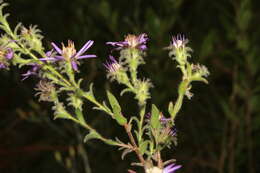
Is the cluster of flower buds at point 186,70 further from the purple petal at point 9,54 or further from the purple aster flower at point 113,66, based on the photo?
the purple petal at point 9,54

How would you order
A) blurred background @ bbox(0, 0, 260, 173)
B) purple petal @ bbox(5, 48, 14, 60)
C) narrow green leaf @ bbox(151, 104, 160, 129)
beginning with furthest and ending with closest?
blurred background @ bbox(0, 0, 260, 173)
purple petal @ bbox(5, 48, 14, 60)
narrow green leaf @ bbox(151, 104, 160, 129)

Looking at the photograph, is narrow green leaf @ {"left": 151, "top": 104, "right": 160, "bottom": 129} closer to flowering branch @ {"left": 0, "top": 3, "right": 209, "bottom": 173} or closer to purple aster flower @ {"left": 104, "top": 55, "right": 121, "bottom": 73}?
flowering branch @ {"left": 0, "top": 3, "right": 209, "bottom": 173}

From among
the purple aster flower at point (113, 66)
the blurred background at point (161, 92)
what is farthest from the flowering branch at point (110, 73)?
the blurred background at point (161, 92)

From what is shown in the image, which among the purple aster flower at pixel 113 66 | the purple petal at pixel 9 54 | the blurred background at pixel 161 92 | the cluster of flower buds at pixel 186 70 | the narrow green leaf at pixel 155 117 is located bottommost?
the narrow green leaf at pixel 155 117

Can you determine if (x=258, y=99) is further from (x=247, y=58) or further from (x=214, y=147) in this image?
(x=214, y=147)

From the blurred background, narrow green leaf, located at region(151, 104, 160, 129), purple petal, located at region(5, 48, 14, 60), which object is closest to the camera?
narrow green leaf, located at region(151, 104, 160, 129)

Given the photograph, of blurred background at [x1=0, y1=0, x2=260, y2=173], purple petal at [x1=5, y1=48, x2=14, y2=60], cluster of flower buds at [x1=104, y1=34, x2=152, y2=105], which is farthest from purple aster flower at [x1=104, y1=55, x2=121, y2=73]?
blurred background at [x1=0, y1=0, x2=260, y2=173]
